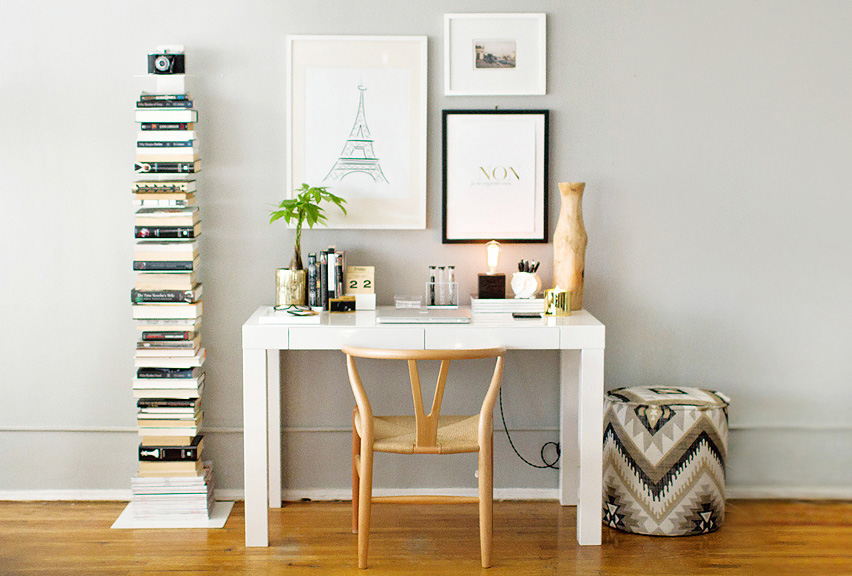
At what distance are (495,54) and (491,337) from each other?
1.15 m

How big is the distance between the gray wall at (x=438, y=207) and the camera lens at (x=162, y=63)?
14 cm

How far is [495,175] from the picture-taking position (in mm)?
3154

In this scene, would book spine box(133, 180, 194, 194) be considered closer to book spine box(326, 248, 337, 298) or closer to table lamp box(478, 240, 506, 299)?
book spine box(326, 248, 337, 298)

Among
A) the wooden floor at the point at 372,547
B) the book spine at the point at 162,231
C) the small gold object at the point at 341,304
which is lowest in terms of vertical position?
the wooden floor at the point at 372,547

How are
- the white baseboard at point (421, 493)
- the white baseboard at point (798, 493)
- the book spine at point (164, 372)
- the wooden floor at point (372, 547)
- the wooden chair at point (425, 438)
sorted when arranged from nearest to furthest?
the white baseboard at point (798, 493) < the wooden chair at point (425, 438) < the wooden floor at point (372, 547) < the book spine at point (164, 372) < the white baseboard at point (421, 493)

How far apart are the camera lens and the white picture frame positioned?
A: 104 cm

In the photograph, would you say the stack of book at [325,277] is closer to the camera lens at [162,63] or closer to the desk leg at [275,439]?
the desk leg at [275,439]

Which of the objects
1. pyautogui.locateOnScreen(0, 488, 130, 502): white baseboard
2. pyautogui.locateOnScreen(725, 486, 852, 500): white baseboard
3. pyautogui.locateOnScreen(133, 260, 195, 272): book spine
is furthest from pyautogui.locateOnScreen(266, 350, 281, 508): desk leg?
pyautogui.locateOnScreen(725, 486, 852, 500): white baseboard

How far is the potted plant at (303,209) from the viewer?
9.71 ft

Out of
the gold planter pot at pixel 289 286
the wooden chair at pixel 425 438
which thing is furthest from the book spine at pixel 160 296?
the wooden chair at pixel 425 438

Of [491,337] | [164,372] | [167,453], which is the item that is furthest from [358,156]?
[167,453]

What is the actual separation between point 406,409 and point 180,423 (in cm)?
88

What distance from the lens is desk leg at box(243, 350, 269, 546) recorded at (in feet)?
8.83

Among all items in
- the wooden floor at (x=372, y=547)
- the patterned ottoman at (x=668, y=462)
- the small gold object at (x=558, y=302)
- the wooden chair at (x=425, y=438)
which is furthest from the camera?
the small gold object at (x=558, y=302)
